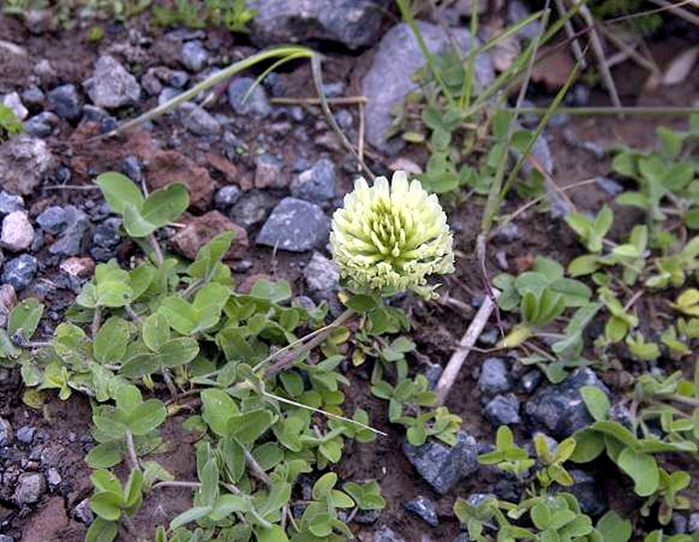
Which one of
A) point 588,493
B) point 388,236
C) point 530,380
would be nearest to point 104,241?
point 388,236

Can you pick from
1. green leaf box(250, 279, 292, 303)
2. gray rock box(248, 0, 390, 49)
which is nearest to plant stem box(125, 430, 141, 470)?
green leaf box(250, 279, 292, 303)

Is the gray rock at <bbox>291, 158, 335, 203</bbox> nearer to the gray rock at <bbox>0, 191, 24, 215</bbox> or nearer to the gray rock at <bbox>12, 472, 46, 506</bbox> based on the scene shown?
the gray rock at <bbox>0, 191, 24, 215</bbox>

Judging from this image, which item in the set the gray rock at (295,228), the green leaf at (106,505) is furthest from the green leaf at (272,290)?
the green leaf at (106,505)

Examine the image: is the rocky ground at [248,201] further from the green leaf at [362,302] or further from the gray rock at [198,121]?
the green leaf at [362,302]

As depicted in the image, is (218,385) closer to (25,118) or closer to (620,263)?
(25,118)

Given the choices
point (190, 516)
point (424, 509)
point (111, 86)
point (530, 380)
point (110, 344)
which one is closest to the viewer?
point (190, 516)

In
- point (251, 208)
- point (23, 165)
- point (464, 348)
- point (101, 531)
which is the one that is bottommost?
point (464, 348)

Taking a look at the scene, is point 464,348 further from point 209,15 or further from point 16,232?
point 209,15
